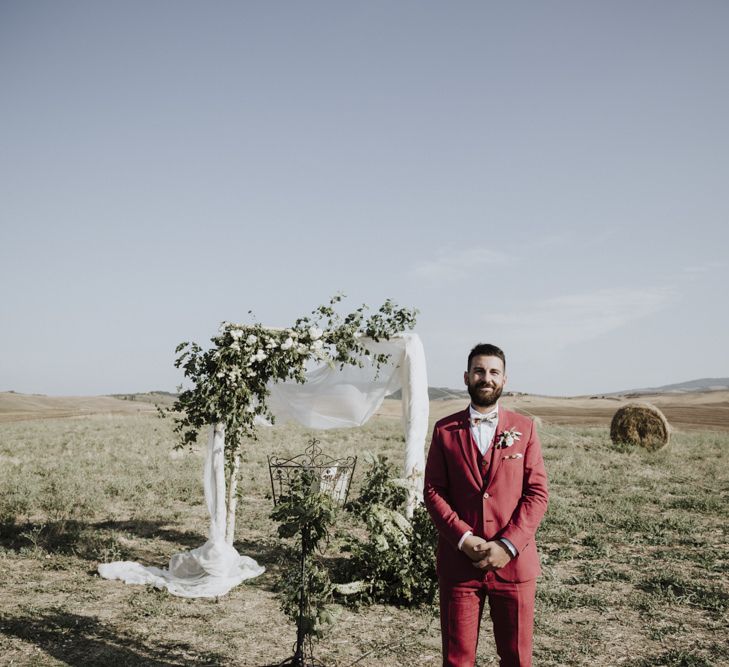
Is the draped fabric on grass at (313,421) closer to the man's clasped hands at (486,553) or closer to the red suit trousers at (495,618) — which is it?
the red suit trousers at (495,618)

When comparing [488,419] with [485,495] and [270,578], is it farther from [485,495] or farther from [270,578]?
[270,578]

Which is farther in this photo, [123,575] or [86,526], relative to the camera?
[86,526]

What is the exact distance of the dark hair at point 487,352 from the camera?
3.24 metres

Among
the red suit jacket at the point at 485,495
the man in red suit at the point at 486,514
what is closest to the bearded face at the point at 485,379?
the man in red suit at the point at 486,514

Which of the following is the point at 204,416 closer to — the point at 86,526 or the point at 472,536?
the point at 86,526

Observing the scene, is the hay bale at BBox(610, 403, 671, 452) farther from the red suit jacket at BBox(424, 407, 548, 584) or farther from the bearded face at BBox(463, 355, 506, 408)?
the bearded face at BBox(463, 355, 506, 408)

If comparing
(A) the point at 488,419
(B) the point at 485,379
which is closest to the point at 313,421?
(A) the point at 488,419

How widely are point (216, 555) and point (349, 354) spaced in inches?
120

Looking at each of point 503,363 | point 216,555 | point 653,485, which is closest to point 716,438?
point 653,485

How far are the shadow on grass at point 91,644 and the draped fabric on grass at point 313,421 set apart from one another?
1.19 metres

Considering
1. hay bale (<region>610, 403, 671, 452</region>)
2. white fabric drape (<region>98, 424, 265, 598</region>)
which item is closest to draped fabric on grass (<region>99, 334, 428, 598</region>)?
white fabric drape (<region>98, 424, 265, 598</region>)

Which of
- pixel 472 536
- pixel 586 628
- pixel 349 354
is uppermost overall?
pixel 349 354

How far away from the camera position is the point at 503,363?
10.8 ft

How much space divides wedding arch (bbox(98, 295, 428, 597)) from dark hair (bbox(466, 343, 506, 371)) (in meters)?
3.94
